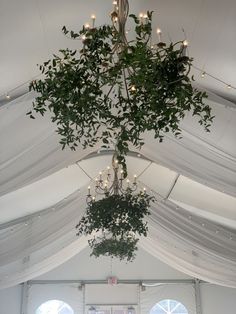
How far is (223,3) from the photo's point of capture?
9.15 ft

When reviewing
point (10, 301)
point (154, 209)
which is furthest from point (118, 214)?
point (10, 301)

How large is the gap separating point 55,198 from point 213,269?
2.96 meters

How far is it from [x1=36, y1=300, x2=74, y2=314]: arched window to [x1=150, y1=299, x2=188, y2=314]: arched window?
2213 millimetres

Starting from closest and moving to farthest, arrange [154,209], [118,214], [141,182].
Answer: [118,214]
[154,209]
[141,182]

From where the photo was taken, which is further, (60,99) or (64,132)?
(64,132)

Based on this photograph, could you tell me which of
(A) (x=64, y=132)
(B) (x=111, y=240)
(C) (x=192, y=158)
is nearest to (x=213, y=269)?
Result: (B) (x=111, y=240)

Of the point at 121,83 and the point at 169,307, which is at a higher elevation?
the point at 121,83

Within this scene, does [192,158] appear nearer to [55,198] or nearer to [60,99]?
[60,99]

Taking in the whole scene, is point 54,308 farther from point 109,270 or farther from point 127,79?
point 127,79

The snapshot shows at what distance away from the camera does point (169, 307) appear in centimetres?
1054

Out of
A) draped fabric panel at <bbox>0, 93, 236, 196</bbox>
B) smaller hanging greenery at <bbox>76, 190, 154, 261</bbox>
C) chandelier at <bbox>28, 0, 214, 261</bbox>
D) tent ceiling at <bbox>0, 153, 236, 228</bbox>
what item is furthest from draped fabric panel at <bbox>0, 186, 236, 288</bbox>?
chandelier at <bbox>28, 0, 214, 261</bbox>

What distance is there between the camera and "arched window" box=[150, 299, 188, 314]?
10500mm

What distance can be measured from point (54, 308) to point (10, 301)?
1156 mm

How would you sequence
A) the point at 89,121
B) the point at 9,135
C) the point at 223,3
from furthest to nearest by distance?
the point at 9,135 < the point at 223,3 < the point at 89,121
